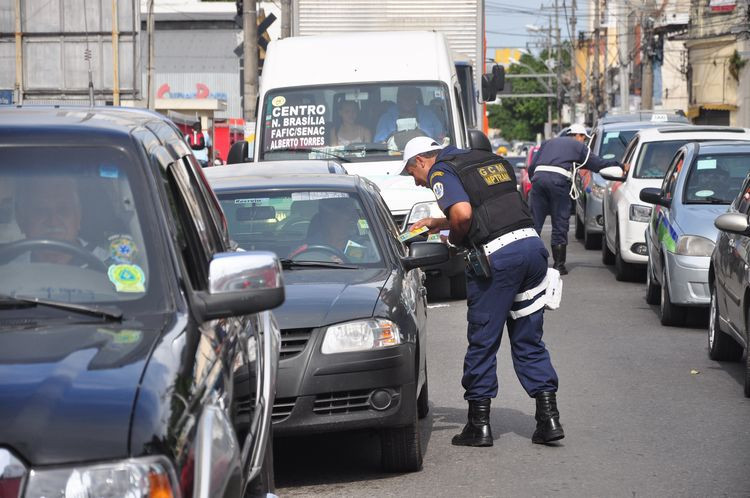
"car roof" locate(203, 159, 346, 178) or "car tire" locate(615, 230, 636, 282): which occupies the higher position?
"car roof" locate(203, 159, 346, 178)

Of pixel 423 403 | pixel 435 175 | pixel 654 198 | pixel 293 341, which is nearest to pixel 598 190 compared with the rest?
pixel 654 198

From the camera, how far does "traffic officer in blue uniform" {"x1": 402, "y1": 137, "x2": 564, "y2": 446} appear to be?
7793 mm

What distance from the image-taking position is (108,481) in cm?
311

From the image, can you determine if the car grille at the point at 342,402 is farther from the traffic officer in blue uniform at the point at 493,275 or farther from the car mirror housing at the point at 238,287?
the car mirror housing at the point at 238,287

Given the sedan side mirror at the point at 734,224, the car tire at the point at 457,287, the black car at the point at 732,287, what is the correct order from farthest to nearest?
1. the car tire at the point at 457,287
2. the black car at the point at 732,287
3. the sedan side mirror at the point at 734,224

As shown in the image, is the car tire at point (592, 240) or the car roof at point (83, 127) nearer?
the car roof at point (83, 127)

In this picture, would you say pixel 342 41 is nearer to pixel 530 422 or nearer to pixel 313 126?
pixel 313 126

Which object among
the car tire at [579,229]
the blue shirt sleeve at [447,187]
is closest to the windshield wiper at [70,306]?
the blue shirt sleeve at [447,187]

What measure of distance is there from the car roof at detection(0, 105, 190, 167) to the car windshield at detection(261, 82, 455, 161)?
9.69 m

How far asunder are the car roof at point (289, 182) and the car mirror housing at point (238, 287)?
4.58m

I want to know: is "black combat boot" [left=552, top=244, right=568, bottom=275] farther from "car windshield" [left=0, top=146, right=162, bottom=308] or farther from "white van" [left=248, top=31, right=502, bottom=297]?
"car windshield" [left=0, top=146, right=162, bottom=308]

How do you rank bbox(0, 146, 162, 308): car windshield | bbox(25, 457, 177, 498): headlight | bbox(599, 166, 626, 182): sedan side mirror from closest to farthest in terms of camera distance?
bbox(25, 457, 177, 498): headlight, bbox(0, 146, 162, 308): car windshield, bbox(599, 166, 626, 182): sedan side mirror

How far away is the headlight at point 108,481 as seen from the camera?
307 centimetres

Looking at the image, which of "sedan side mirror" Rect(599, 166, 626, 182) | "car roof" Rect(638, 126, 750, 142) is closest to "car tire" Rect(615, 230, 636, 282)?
"sedan side mirror" Rect(599, 166, 626, 182)
